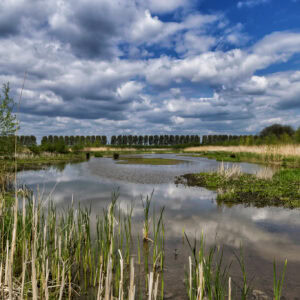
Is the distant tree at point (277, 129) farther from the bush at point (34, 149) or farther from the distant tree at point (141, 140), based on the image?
the bush at point (34, 149)

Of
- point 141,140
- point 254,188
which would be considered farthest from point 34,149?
point 141,140

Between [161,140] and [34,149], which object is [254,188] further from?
[161,140]

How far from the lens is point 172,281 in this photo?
3.95m

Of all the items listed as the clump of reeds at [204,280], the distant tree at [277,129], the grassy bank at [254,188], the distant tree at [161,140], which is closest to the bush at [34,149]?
the grassy bank at [254,188]

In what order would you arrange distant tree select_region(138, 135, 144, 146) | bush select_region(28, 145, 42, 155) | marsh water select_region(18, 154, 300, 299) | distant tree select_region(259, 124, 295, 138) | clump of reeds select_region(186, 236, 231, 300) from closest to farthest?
clump of reeds select_region(186, 236, 231, 300)
marsh water select_region(18, 154, 300, 299)
bush select_region(28, 145, 42, 155)
distant tree select_region(259, 124, 295, 138)
distant tree select_region(138, 135, 144, 146)

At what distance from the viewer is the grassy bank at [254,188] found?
9.76 meters

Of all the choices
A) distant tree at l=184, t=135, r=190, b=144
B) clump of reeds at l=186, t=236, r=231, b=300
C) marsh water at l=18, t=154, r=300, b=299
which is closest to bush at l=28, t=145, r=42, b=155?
marsh water at l=18, t=154, r=300, b=299

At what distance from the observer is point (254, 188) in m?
11.7

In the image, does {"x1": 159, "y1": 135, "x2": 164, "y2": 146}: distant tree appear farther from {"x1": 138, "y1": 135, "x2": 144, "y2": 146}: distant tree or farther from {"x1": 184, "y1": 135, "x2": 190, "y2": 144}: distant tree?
{"x1": 184, "y1": 135, "x2": 190, "y2": 144}: distant tree

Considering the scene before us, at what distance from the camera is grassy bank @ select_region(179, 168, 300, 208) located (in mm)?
9758

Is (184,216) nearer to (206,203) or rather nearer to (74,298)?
(206,203)

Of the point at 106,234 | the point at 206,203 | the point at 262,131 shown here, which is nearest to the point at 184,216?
the point at 206,203

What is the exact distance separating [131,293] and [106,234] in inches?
64.5

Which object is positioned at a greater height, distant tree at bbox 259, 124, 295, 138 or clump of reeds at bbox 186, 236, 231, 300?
distant tree at bbox 259, 124, 295, 138
